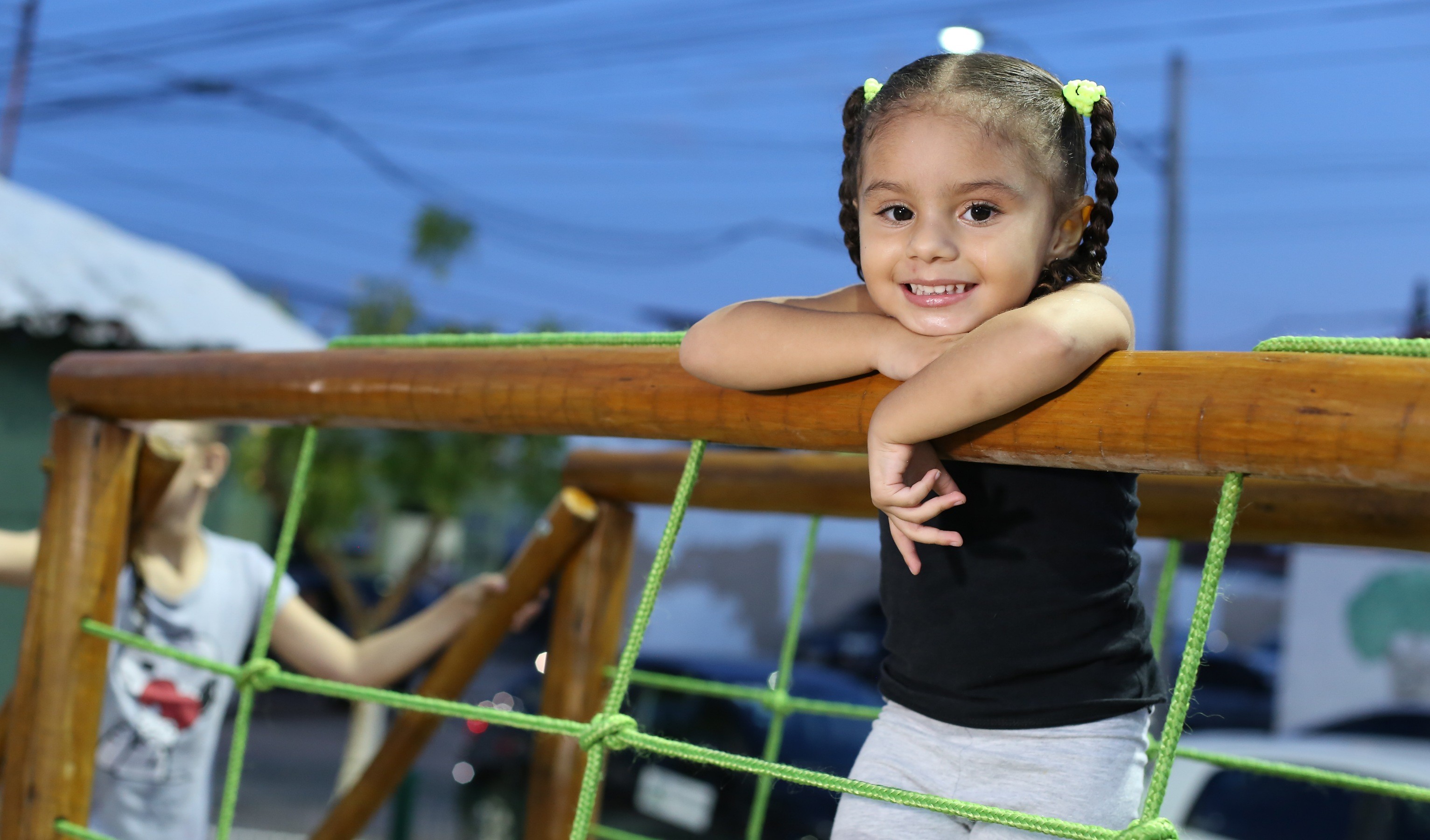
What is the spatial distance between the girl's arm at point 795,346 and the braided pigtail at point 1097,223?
148mm

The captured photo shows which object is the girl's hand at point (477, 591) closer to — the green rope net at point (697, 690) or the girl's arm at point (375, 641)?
the girl's arm at point (375, 641)

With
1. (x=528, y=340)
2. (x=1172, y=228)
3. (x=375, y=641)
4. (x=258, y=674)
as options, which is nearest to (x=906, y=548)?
(x=528, y=340)

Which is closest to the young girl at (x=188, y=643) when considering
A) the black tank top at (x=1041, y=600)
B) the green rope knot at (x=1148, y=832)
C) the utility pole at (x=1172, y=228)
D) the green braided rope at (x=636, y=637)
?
the green braided rope at (x=636, y=637)

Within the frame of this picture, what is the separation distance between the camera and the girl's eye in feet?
3.53

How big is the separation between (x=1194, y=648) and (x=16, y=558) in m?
1.93

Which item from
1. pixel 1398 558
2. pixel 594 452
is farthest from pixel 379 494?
pixel 594 452

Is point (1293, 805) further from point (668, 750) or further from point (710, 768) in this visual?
point (668, 750)

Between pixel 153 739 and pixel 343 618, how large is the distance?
10859mm

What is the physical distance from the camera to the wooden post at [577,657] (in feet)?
6.93

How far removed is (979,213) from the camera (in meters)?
1.08

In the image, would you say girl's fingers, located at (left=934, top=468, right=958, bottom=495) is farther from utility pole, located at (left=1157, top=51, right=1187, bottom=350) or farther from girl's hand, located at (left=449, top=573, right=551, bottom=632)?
utility pole, located at (left=1157, top=51, right=1187, bottom=350)

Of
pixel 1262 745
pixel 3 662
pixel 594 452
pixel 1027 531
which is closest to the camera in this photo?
pixel 1027 531

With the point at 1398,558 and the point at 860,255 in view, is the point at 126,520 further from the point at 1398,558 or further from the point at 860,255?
the point at 1398,558

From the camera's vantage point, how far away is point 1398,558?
7.11 metres
